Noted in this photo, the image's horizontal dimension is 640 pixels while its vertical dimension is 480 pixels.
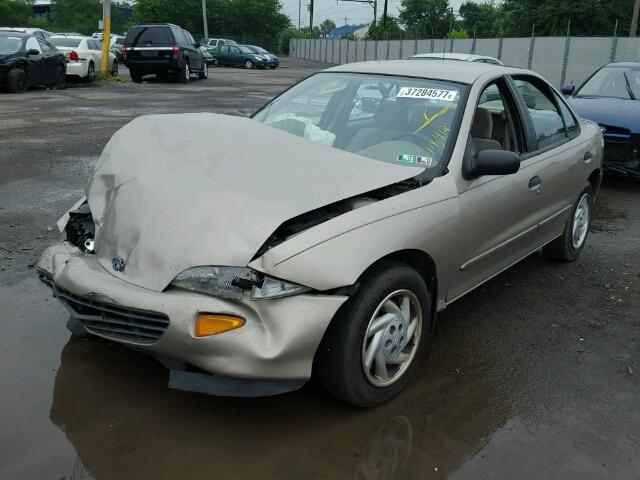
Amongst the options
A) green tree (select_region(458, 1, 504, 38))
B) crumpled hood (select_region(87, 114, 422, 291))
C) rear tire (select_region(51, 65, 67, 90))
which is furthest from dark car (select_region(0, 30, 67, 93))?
green tree (select_region(458, 1, 504, 38))

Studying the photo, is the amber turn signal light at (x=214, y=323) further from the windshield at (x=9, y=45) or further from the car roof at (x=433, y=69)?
the windshield at (x=9, y=45)

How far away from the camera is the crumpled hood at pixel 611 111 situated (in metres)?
7.82

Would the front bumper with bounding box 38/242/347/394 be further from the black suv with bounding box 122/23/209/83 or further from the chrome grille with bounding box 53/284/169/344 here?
the black suv with bounding box 122/23/209/83

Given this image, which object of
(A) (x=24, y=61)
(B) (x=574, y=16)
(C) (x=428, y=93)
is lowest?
(A) (x=24, y=61)

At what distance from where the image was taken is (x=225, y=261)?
107 inches

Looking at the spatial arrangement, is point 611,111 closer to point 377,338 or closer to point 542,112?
point 542,112

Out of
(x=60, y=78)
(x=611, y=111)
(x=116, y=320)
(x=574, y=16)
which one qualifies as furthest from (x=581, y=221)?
(x=574, y=16)

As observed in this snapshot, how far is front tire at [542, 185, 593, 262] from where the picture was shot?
5.20 metres

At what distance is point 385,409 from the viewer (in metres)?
3.15

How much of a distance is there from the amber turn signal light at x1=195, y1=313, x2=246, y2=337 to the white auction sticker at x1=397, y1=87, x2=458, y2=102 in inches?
79.3

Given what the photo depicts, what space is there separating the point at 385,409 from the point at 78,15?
80921 millimetres

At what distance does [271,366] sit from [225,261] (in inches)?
18.4

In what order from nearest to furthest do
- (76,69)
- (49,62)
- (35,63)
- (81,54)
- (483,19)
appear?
(35,63)
(49,62)
(76,69)
(81,54)
(483,19)

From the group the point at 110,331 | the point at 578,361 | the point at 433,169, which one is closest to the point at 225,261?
the point at 110,331
